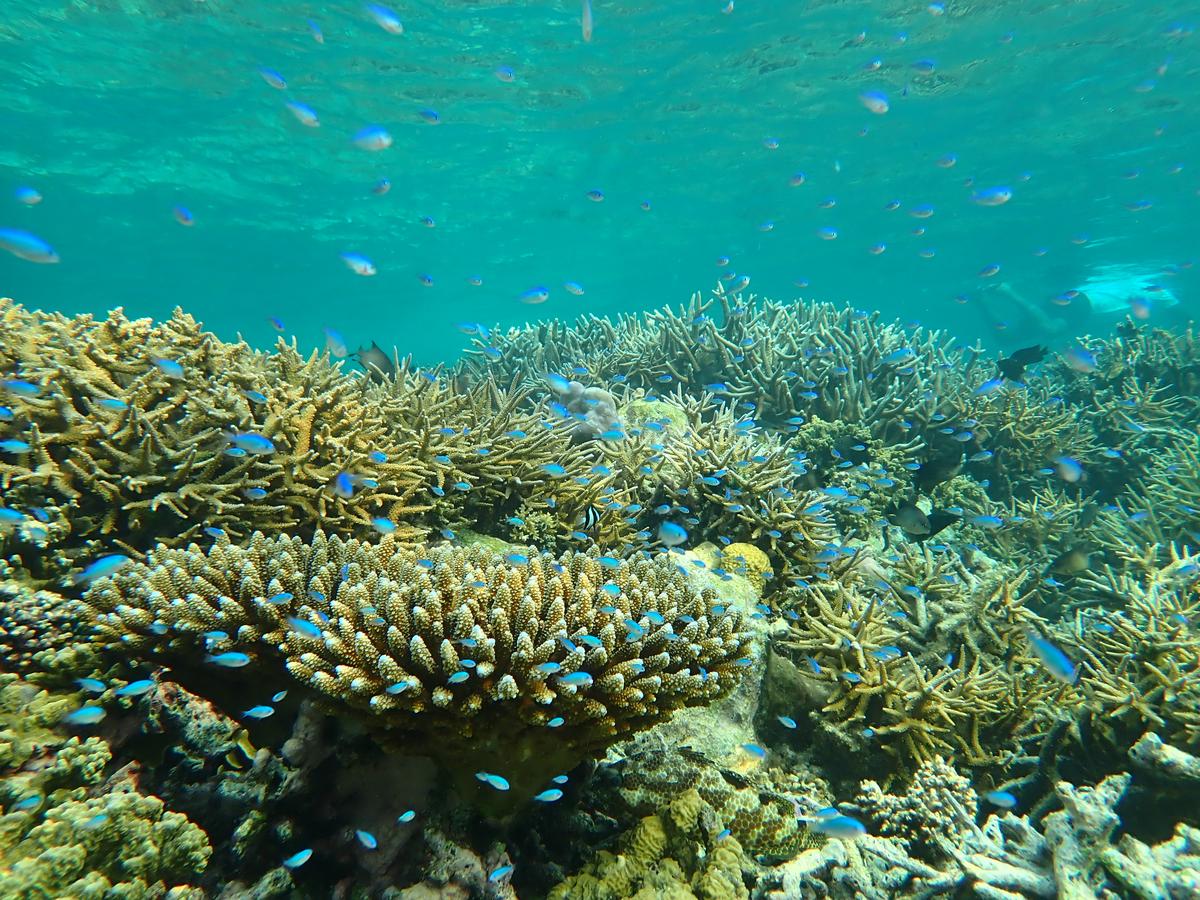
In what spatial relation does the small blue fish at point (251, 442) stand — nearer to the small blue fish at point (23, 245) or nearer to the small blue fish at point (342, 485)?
the small blue fish at point (342, 485)

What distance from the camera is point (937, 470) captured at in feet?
26.9

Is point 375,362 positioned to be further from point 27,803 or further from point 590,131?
point 590,131

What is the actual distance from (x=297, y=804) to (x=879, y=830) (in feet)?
11.8

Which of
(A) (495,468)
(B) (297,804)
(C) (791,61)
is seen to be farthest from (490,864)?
(C) (791,61)

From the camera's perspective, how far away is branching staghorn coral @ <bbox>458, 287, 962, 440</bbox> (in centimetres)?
916

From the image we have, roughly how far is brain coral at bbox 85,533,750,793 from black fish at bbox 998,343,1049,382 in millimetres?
9459

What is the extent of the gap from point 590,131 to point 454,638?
32.8 meters

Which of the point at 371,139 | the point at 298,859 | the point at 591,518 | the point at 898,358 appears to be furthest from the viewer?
the point at 898,358

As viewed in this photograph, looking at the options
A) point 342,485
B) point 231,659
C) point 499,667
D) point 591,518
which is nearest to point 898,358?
point 591,518

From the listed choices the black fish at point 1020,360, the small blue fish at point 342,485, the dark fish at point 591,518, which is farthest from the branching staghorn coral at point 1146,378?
the small blue fish at point 342,485

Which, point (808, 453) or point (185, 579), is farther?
point (808, 453)

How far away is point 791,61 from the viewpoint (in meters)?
23.7

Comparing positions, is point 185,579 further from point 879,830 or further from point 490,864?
point 879,830

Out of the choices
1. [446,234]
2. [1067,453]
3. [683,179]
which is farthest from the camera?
[446,234]
